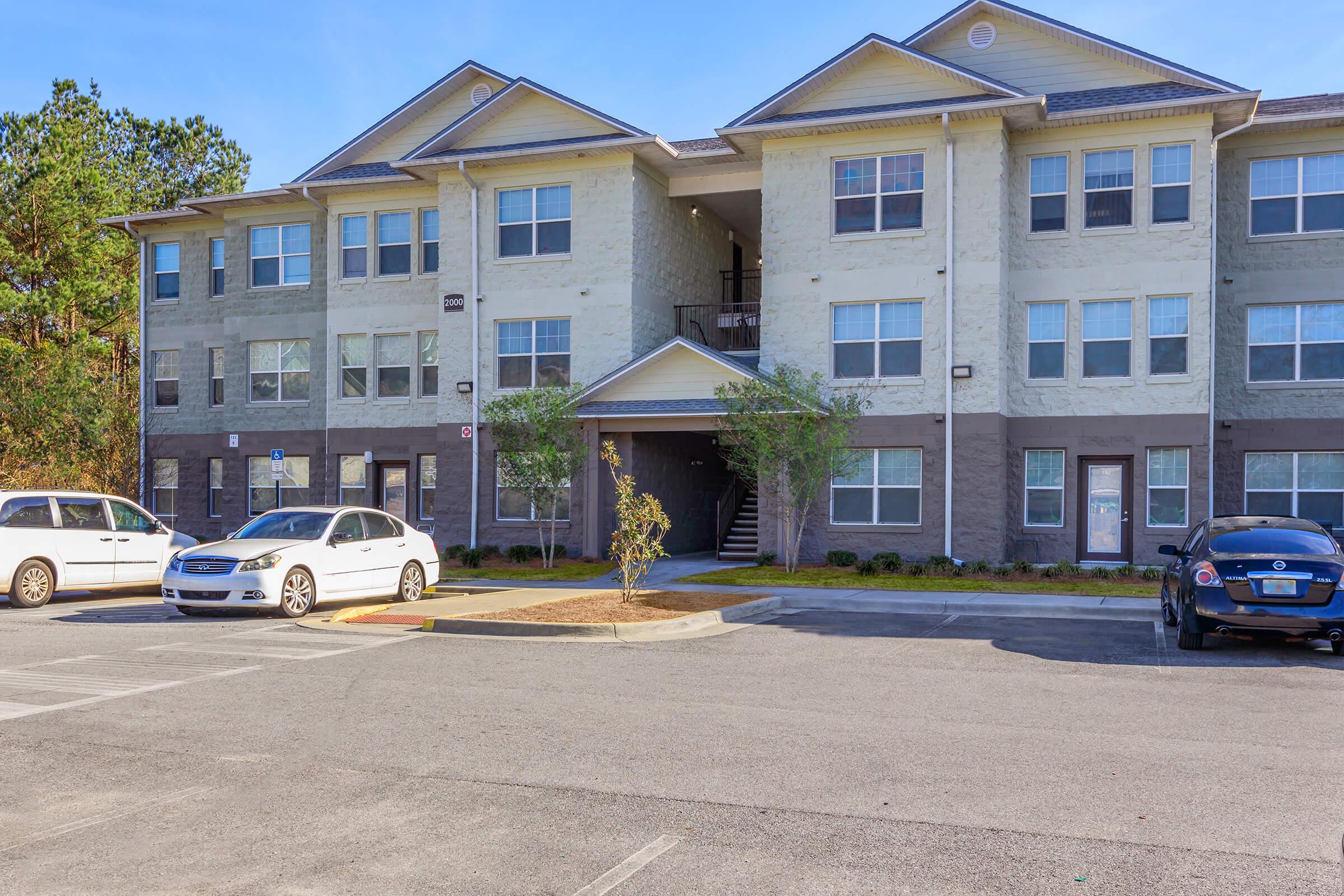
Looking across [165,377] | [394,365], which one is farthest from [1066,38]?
[165,377]

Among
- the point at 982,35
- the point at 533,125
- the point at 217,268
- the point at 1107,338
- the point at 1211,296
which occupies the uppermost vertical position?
the point at 982,35

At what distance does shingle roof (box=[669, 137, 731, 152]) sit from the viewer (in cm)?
2647

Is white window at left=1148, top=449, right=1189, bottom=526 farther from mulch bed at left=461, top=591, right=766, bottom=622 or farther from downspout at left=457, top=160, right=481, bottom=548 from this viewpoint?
downspout at left=457, top=160, right=481, bottom=548

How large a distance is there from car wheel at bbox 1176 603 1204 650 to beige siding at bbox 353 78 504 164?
2057 centimetres

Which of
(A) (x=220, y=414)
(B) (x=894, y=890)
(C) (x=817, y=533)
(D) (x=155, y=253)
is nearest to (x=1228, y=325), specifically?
(C) (x=817, y=533)

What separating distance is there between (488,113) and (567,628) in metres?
16.0

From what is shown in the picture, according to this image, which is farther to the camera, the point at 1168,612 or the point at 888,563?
the point at 888,563

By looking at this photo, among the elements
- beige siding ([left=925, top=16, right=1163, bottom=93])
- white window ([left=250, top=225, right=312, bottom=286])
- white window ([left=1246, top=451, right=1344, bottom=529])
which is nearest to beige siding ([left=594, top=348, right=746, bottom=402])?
beige siding ([left=925, top=16, right=1163, bottom=93])

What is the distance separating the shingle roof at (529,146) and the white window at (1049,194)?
8.51 metres

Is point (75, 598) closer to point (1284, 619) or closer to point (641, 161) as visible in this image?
point (641, 161)

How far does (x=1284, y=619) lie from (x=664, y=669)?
669cm

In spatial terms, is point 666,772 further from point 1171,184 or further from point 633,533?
point 1171,184

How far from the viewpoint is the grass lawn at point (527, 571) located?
22125 millimetres

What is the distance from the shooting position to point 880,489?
24.0m
